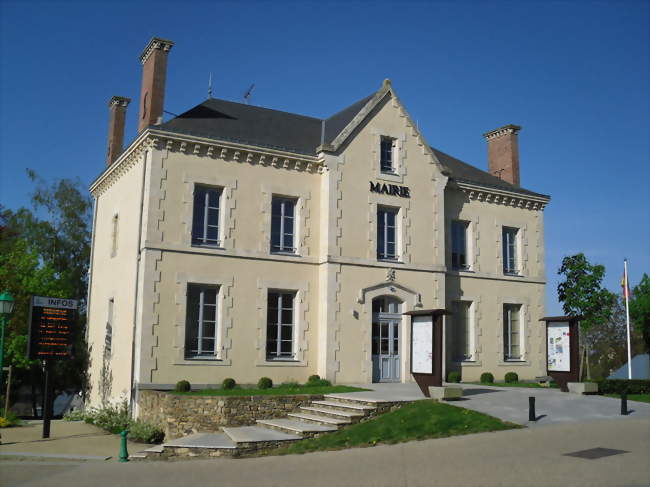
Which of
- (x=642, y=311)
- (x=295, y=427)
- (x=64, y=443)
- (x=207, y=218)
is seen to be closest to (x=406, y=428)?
(x=295, y=427)

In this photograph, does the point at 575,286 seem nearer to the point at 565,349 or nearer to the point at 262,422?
the point at 565,349

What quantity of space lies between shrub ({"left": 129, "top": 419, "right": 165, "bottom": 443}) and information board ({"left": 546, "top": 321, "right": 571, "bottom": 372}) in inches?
472

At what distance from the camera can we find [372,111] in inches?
883

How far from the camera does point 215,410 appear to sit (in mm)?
15859

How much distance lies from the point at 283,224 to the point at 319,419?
7.84 metres

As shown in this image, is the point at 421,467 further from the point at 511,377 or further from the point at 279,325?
the point at 511,377

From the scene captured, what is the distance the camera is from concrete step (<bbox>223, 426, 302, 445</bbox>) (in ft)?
44.5

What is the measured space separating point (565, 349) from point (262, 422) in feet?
32.4

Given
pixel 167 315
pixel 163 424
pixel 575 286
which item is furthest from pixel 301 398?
pixel 575 286

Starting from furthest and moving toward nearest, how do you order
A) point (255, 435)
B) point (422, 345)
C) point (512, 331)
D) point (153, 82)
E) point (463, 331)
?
point (512, 331) → point (463, 331) → point (153, 82) → point (422, 345) → point (255, 435)

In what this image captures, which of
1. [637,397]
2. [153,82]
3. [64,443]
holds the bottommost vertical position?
[64,443]

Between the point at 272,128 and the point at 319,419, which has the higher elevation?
the point at 272,128

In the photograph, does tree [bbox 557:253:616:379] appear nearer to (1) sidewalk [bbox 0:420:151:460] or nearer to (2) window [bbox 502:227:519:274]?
(2) window [bbox 502:227:519:274]

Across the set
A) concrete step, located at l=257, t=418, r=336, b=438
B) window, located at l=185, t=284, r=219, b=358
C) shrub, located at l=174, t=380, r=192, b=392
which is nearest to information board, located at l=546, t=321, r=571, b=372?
concrete step, located at l=257, t=418, r=336, b=438
